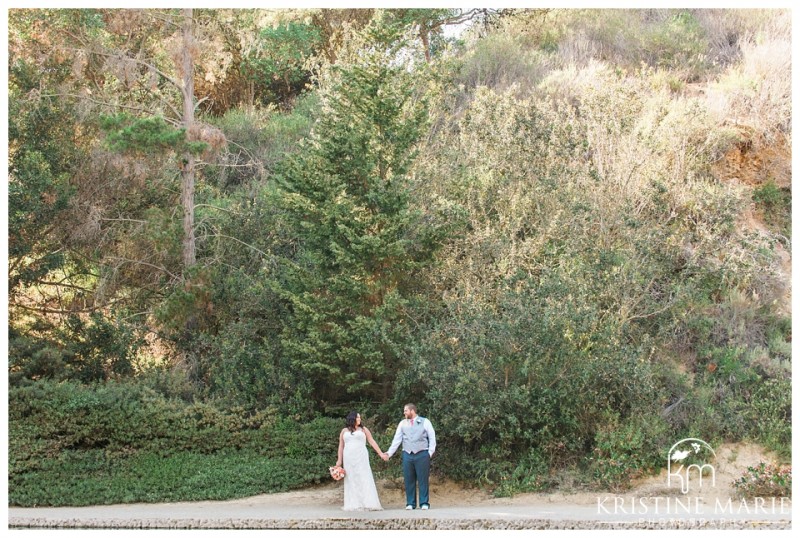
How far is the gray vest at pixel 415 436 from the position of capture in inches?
507

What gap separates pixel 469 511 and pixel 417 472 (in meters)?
0.93

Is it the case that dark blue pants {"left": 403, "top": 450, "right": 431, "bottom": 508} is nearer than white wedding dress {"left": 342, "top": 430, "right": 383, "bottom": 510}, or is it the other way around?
dark blue pants {"left": 403, "top": 450, "right": 431, "bottom": 508}

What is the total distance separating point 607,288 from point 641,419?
2.40m

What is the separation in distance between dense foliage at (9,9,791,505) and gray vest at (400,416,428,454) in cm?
175

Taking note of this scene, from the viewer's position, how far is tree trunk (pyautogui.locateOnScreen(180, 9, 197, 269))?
64.2 feet

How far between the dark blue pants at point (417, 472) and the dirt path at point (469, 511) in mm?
257

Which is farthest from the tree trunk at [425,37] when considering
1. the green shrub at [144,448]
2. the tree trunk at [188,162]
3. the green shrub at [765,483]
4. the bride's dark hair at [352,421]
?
the bride's dark hair at [352,421]

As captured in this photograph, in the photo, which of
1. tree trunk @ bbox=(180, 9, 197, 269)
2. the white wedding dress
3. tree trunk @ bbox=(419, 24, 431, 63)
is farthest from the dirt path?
tree trunk @ bbox=(419, 24, 431, 63)

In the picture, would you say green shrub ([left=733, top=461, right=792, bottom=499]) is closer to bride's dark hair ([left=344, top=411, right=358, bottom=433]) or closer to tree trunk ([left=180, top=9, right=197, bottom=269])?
bride's dark hair ([left=344, top=411, right=358, bottom=433])

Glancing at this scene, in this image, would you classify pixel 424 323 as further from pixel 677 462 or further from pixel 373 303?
pixel 677 462

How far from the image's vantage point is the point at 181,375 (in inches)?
690

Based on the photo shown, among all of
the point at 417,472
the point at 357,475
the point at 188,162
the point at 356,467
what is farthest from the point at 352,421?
the point at 188,162

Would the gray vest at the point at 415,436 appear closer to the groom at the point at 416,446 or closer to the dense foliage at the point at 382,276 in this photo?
the groom at the point at 416,446

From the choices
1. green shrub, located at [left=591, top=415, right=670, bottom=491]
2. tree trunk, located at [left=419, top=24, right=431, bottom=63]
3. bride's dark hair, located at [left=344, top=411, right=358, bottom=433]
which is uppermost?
tree trunk, located at [left=419, top=24, right=431, bottom=63]
